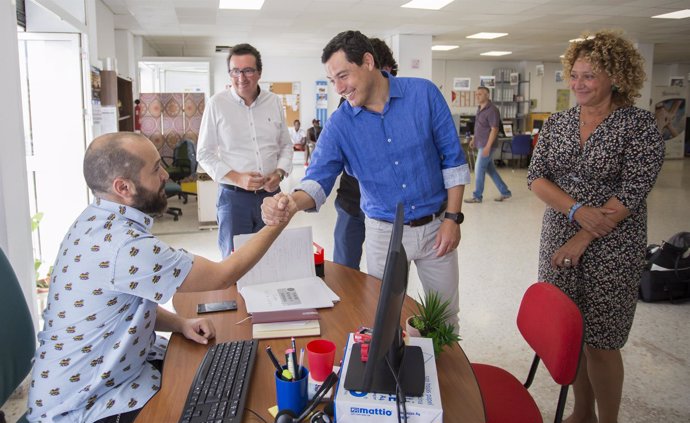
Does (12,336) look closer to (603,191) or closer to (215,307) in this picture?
(215,307)

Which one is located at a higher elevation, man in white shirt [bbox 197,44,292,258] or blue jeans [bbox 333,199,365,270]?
man in white shirt [bbox 197,44,292,258]

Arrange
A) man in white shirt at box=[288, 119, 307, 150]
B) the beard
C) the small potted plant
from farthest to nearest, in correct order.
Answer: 1. man in white shirt at box=[288, 119, 307, 150]
2. the beard
3. the small potted plant

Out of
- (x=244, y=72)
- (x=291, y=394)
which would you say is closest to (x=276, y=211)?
(x=291, y=394)

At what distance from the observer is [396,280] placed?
0.99 meters

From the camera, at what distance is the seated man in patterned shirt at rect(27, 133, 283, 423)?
135 cm

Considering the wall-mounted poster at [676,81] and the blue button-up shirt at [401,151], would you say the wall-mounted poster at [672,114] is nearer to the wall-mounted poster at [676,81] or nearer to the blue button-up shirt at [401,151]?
the wall-mounted poster at [676,81]

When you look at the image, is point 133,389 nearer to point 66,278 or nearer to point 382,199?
point 66,278

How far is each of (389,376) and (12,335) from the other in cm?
121

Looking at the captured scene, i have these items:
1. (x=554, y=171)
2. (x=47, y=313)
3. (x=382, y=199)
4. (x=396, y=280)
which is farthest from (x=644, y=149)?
(x=47, y=313)

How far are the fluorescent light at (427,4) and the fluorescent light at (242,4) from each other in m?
2.14

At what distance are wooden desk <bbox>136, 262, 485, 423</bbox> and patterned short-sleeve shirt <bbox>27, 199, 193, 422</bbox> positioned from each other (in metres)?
0.15

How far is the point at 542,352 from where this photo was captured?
1.71 m

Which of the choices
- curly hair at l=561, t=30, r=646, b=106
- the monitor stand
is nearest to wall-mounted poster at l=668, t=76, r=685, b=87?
curly hair at l=561, t=30, r=646, b=106

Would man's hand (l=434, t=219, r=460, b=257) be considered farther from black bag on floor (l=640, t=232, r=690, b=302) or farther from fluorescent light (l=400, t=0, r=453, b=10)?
fluorescent light (l=400, t=0, r=453, b=10)
